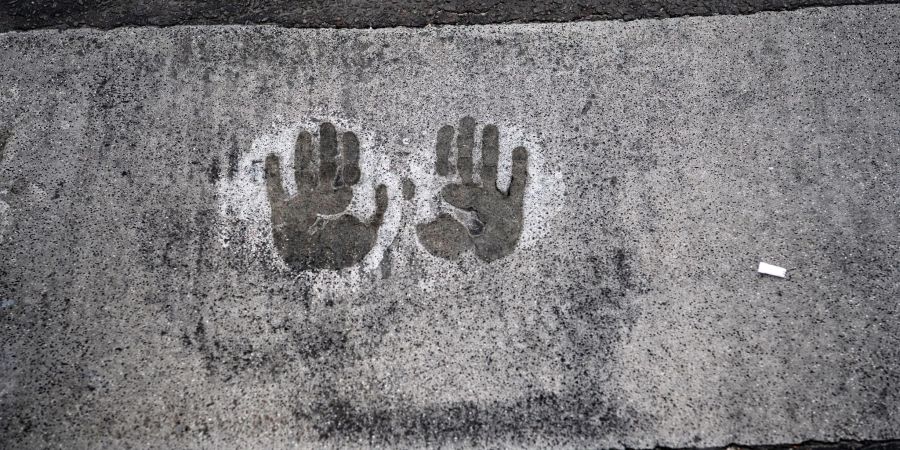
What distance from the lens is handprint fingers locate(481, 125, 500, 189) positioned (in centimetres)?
190

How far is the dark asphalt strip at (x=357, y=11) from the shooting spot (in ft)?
6.92

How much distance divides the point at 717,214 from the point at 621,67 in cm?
63

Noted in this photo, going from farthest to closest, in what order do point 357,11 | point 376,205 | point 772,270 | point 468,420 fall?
point 357,11
point 376,205
point 772,270
point 468,420

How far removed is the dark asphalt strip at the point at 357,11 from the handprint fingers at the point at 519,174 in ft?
1.84

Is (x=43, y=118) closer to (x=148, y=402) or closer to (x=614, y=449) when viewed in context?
(x=148, y=402)

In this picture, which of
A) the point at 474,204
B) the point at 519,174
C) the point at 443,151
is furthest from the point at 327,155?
the point at 519,174

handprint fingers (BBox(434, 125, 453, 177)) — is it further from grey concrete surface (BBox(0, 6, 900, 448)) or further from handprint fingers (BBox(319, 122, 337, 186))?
handprint fingers (BBox(319, 122, 337, 186))

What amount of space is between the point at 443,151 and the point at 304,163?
1.60 feet

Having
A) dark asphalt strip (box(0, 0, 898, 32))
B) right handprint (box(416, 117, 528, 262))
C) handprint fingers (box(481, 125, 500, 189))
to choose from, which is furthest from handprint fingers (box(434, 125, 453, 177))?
dark asphalt strip (box(0, 0, 898, 32))

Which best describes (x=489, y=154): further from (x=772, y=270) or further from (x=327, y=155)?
(x=772, y=270)

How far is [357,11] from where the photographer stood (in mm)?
2137

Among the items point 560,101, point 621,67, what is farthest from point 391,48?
point 621,67

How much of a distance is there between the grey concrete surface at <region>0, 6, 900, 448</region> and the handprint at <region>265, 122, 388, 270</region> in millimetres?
30

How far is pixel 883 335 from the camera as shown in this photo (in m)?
1.71
